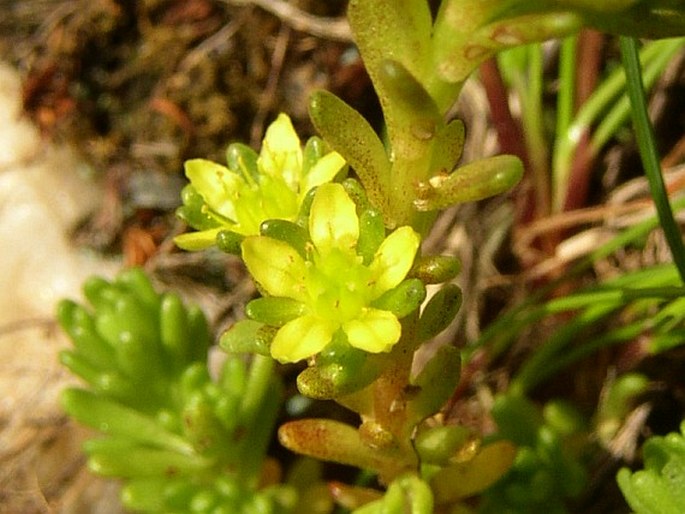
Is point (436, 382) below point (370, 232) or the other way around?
below

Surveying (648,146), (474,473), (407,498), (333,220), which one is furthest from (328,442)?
(648,146)

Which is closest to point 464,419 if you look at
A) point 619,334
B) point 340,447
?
point 619,334

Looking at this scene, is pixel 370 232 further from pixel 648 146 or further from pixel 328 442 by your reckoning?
pixel 648 146

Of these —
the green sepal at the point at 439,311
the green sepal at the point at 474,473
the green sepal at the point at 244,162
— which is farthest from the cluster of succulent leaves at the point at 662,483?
the green sepal at the point at 244,162

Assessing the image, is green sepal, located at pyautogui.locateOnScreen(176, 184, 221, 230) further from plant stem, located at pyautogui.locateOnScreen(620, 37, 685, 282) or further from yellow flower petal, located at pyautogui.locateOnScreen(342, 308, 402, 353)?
plant stem, located at pyautogui.locateOnScreen(620, 37, 685, 282)

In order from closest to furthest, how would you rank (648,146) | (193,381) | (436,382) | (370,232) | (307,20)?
(370,232) < (436,382) < (648,146) < (193,381) < (307,20)

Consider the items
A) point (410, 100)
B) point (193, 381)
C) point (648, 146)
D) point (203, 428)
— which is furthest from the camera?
point (193, 381)

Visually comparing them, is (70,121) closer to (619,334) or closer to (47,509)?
(47,509)
